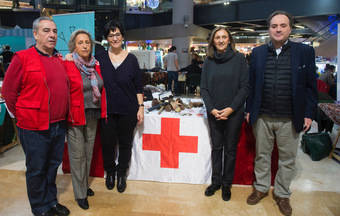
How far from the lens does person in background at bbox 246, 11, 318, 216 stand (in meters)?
1.67

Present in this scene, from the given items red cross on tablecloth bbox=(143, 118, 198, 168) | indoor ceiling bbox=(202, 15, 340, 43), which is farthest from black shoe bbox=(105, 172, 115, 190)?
indoor ceiling bbox=(202, 15, 340, 43)

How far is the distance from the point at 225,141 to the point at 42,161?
4.44ft

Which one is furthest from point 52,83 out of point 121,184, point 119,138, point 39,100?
point 121,184

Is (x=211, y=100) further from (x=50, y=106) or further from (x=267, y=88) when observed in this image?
(x=50, y=106)

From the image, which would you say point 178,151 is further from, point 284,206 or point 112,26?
point 112,26

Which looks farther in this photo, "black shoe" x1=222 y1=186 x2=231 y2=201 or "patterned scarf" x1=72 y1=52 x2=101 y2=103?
"black shoe" x1=222 y1=186 x2=231 y2=201

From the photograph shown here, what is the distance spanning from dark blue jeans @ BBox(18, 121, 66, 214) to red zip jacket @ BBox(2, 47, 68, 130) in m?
0.09

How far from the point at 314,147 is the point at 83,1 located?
8.66 meters

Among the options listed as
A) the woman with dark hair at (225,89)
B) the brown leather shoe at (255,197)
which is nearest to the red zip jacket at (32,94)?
the woman with dark hair at (225,89)

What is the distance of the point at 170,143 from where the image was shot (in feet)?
7.35

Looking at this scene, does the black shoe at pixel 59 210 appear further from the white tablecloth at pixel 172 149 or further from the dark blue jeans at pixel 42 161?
the white tablecloth at pixel 172 149

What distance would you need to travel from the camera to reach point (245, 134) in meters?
2.15

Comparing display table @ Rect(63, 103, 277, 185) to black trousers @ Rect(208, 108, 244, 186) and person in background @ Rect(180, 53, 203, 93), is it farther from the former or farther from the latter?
person in background @ Rect(180, 53, 203, 93)

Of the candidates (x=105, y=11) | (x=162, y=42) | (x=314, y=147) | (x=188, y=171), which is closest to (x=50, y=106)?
(x=188, y=171)
